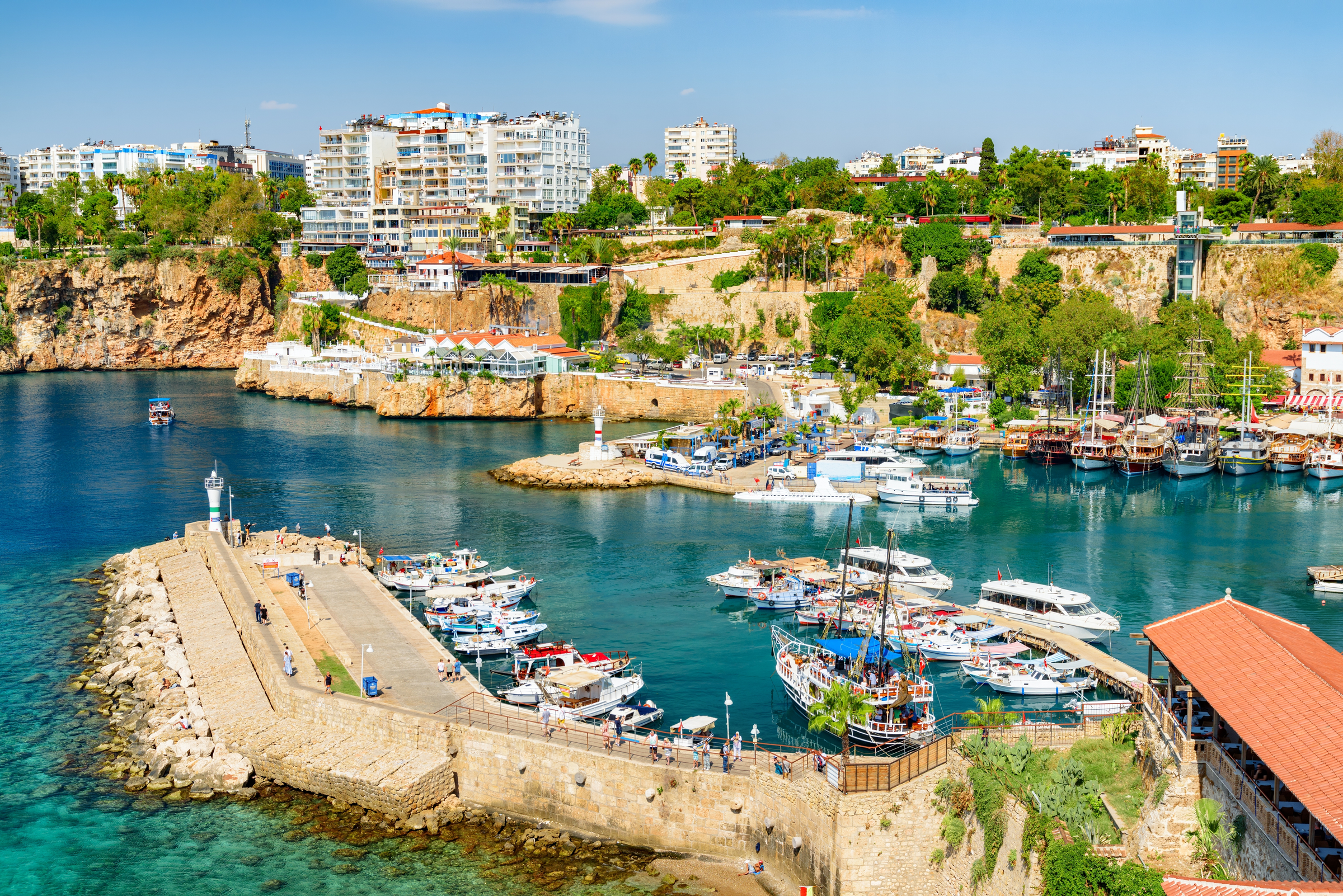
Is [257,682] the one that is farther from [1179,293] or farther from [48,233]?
[48,233]

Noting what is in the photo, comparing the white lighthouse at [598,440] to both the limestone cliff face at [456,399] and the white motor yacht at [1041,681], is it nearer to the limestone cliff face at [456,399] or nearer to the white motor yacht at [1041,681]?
the limestone cliff face at [456,399]

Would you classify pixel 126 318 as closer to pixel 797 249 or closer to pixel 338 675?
pixel 797 249

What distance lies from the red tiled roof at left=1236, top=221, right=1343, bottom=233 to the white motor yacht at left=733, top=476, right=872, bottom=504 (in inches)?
2071

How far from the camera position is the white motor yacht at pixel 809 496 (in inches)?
2429

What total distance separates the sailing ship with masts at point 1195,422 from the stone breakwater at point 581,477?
30.2 meters

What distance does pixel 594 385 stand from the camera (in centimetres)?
9288

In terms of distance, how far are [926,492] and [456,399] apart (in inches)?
1740

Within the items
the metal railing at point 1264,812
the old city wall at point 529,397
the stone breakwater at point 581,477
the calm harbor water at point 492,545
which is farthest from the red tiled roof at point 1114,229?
the metal railing at point 1264,812

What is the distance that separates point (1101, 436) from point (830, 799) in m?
54.5

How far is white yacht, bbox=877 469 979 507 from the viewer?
61125 millimetres

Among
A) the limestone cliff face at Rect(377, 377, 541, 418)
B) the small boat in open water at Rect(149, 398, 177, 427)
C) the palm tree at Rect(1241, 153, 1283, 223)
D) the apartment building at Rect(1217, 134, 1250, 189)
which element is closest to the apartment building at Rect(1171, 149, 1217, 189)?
the apartment building at Rect(1217, 134, 1250, 189)

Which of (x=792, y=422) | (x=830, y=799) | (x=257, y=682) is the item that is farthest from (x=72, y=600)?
(x=792, y=422)

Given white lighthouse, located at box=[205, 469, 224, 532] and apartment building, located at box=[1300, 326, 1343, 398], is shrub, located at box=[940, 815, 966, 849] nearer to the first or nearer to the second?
white lighthouse, located at box=[205, 469, 224, 532]

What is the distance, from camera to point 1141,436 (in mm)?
73062
